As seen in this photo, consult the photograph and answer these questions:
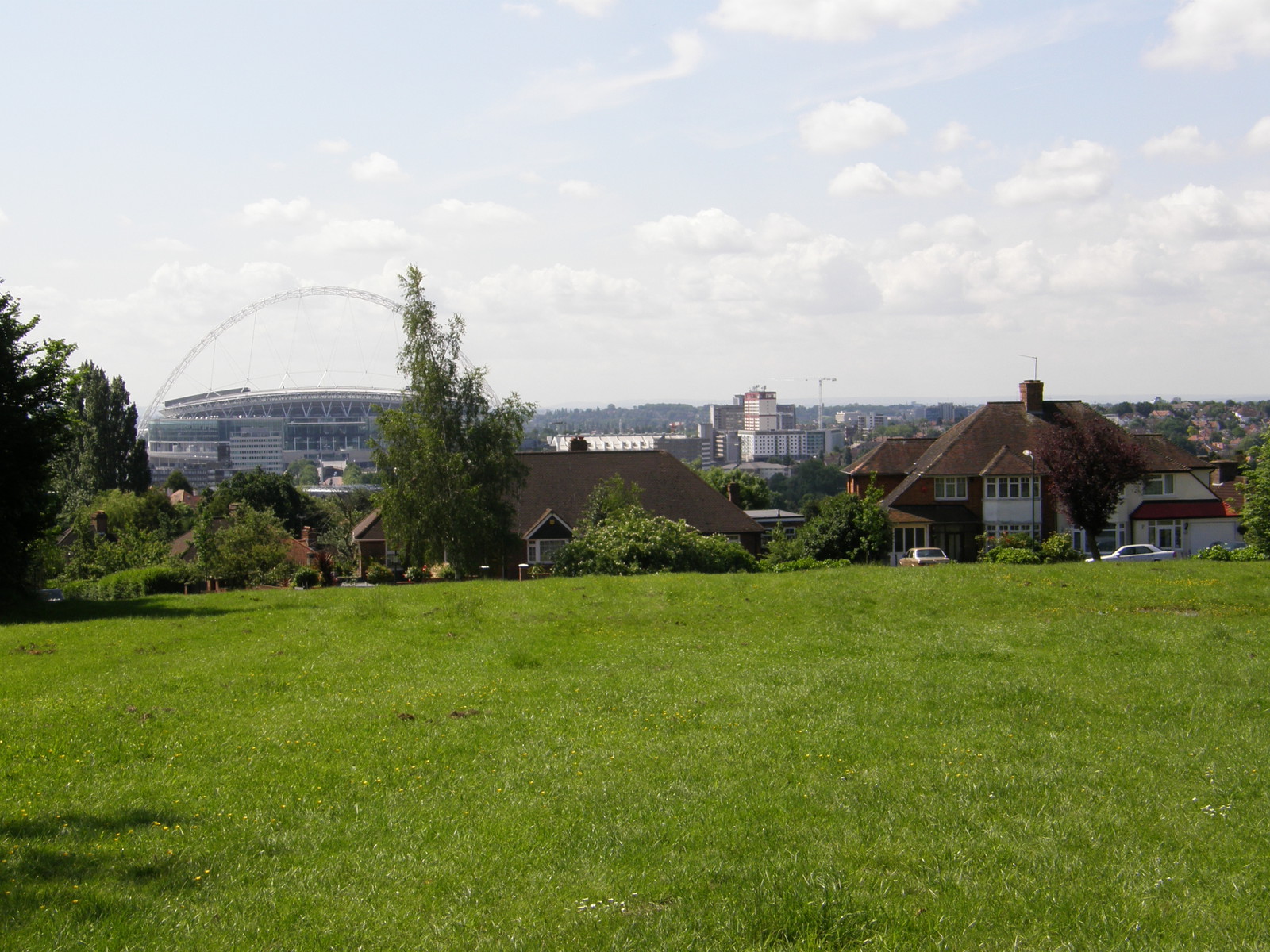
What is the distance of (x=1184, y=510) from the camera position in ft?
190

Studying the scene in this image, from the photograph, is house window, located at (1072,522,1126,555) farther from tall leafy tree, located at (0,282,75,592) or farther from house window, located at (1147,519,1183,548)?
tall leafy tree, located at (0,282,75,592)

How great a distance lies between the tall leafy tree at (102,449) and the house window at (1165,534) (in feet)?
272

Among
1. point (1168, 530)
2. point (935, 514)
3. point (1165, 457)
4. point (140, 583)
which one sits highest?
point (1165, 457)

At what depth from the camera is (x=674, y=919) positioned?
7.70 m

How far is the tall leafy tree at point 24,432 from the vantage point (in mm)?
26906

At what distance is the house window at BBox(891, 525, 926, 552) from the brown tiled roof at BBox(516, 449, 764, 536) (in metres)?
8.25

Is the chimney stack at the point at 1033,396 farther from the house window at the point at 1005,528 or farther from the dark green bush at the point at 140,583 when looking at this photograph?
the dark green bush at the point at 140,583

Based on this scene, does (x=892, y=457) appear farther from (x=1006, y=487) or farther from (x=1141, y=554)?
(x=1141, y=554)

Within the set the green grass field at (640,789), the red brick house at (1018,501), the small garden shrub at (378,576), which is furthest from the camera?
the red brick house at (1018,501)

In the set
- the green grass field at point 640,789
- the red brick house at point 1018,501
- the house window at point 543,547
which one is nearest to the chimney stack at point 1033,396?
the red brick house at point 1018,501

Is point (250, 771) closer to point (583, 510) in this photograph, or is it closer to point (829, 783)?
point (829, 783)

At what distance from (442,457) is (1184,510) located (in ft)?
138

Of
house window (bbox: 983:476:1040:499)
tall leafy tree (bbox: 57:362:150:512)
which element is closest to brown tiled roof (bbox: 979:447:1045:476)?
house window (bbox: 983:476:1040:499)

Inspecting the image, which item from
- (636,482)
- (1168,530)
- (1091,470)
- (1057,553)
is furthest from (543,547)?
(1168,530)
